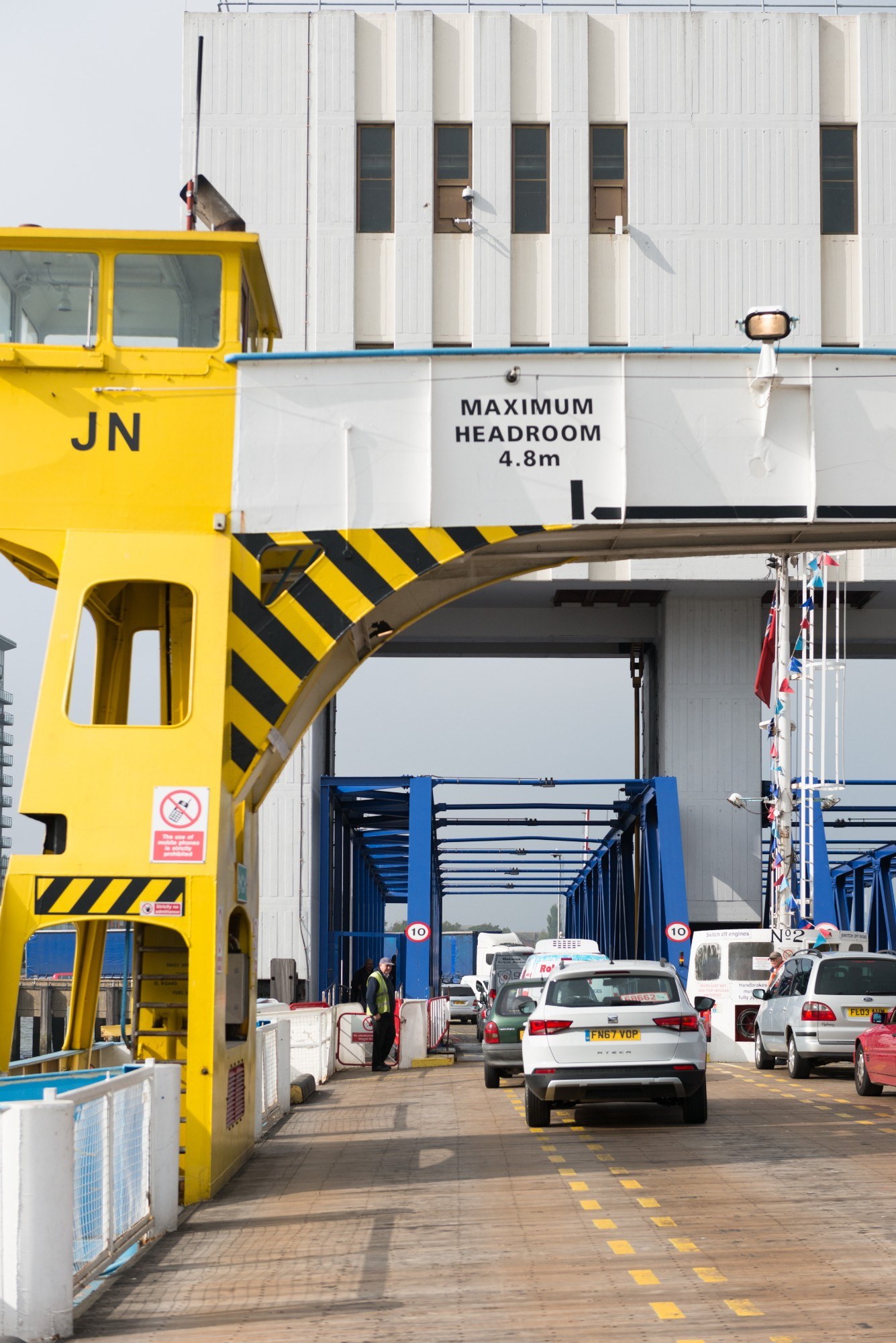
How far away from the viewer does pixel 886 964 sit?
2172 cm

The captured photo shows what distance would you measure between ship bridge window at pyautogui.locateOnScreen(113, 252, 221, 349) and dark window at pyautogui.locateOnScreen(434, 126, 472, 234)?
2568 centimetres

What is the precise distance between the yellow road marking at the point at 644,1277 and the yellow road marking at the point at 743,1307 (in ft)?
1.80

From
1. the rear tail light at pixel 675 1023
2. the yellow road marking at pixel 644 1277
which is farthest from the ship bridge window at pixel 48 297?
the yellow road marking at pixel 644 1277

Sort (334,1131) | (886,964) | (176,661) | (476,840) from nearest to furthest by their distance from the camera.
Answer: (176,661)
(334,1131)
(886,964)
(476,840)

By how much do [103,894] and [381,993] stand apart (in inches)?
562

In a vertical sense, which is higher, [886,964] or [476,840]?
[476,840]

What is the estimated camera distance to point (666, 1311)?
716 centimetres

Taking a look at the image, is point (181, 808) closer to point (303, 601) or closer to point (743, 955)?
point (303, 601)

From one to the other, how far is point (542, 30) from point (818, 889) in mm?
21450

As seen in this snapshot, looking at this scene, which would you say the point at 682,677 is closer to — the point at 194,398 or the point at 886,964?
the point at 886,964

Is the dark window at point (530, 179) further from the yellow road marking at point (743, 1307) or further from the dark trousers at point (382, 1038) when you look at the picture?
the yellow road marking at point (743, 1307)

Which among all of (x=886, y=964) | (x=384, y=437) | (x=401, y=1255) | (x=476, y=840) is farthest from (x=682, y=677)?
(x=401, y=1255)

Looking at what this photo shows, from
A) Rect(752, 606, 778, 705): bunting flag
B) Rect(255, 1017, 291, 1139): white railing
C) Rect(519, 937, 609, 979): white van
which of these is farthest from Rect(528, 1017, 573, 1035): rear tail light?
Rect(752, 606, 778, 705): bunting flag

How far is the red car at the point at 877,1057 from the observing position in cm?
1764
